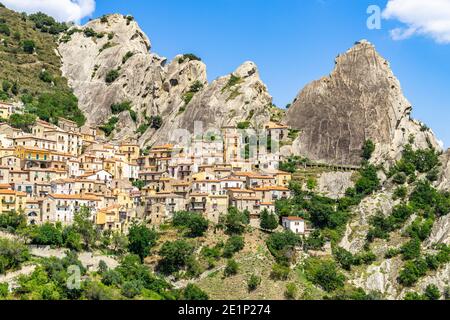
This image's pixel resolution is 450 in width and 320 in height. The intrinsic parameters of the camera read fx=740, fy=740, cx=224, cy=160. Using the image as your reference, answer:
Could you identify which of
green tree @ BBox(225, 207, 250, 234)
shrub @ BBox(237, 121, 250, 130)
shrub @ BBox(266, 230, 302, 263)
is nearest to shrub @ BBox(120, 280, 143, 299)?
green tree @ BBox(225, 207, 250, 234)

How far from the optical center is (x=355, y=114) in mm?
95500

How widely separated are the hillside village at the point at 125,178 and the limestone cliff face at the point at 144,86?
7.34m

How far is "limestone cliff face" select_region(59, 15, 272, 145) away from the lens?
99.4 metres

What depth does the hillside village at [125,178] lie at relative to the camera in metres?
71.6

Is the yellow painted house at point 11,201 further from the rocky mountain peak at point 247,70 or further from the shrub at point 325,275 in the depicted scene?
the rocky mountain peak at point 247,70

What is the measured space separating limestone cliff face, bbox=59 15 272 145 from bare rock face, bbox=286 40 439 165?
21.5 ft

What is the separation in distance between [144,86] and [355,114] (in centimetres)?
3433

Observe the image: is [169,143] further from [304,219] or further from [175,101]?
[304,219]

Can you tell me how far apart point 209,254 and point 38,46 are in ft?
230

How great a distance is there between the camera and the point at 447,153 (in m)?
89.2

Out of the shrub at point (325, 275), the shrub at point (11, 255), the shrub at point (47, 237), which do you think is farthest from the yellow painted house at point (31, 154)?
the shrub at point (325, 275)

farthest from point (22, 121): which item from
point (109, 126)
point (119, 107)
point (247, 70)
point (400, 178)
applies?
point (400, 178)

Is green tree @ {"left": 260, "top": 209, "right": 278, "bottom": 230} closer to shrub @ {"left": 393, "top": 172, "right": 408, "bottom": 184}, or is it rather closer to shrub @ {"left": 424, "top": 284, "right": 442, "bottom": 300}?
shrub @ {"left": 424, "top": 284, "right": 442, "bottom": 300}
